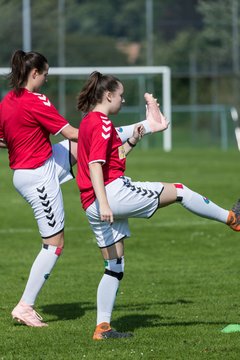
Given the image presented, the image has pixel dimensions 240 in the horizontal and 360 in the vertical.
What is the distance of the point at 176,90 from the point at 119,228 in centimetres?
4420

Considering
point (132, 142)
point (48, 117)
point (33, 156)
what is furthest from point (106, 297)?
point (48, 117)

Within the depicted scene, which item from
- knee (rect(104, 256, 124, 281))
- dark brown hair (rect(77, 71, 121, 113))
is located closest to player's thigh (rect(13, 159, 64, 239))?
knee (rect(104, 256, 124, 281))

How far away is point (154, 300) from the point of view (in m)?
10.4

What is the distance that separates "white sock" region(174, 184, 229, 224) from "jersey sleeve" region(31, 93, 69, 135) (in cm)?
114

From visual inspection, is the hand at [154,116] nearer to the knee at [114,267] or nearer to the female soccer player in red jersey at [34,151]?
the female soccer player in red jersey at [34,151]

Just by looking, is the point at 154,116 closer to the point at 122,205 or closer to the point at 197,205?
the point at 197,205

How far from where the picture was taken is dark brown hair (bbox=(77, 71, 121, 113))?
26.3ft

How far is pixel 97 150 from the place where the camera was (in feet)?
25.4

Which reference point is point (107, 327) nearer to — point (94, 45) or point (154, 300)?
point (154, 300)

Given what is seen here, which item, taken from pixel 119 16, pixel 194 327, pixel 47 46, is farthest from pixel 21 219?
pixel 119 16

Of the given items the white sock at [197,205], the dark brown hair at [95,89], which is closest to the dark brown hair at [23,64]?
the dark brown hair at [95,89]

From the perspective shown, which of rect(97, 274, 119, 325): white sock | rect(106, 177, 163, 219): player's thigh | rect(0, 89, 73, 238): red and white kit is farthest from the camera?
rect(0, 89, 73, 238): red and white kit

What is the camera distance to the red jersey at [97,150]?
305 inches

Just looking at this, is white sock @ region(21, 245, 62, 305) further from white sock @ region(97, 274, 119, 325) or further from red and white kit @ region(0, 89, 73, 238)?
white sock @ region(97, 274, 119, 325)
